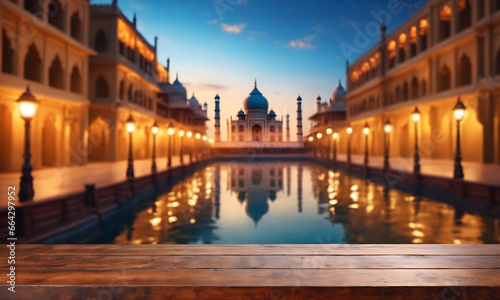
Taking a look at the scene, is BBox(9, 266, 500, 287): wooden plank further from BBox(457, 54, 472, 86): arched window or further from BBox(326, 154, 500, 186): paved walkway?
BBox(457, 54, 472, 86): arched window

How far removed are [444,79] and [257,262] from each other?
979 inches

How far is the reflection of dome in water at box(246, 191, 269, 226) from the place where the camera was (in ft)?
30.2

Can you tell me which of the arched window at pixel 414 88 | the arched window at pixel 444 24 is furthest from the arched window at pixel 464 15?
the arched window at pixel 414 88

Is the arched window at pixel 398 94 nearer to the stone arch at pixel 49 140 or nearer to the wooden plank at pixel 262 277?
the stone arch at pixel 49 140

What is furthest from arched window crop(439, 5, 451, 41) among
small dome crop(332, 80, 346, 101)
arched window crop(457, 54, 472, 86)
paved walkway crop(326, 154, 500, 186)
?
small dome crop(332, 80, 346, 101)

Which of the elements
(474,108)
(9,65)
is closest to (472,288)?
(9,65)

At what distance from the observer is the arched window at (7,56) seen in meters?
13.8

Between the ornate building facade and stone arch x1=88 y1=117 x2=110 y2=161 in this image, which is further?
stone arch x1=88 y1=117 x2=110 y2=161

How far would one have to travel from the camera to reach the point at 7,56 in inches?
551

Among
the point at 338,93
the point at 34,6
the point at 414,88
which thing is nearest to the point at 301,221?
the point at 34,6

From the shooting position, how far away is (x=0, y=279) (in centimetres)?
208

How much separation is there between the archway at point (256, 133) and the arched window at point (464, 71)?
43.0 metres

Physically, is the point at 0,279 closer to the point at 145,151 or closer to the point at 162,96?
the point at 145,151

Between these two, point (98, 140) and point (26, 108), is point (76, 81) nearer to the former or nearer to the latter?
point (98, 140)
